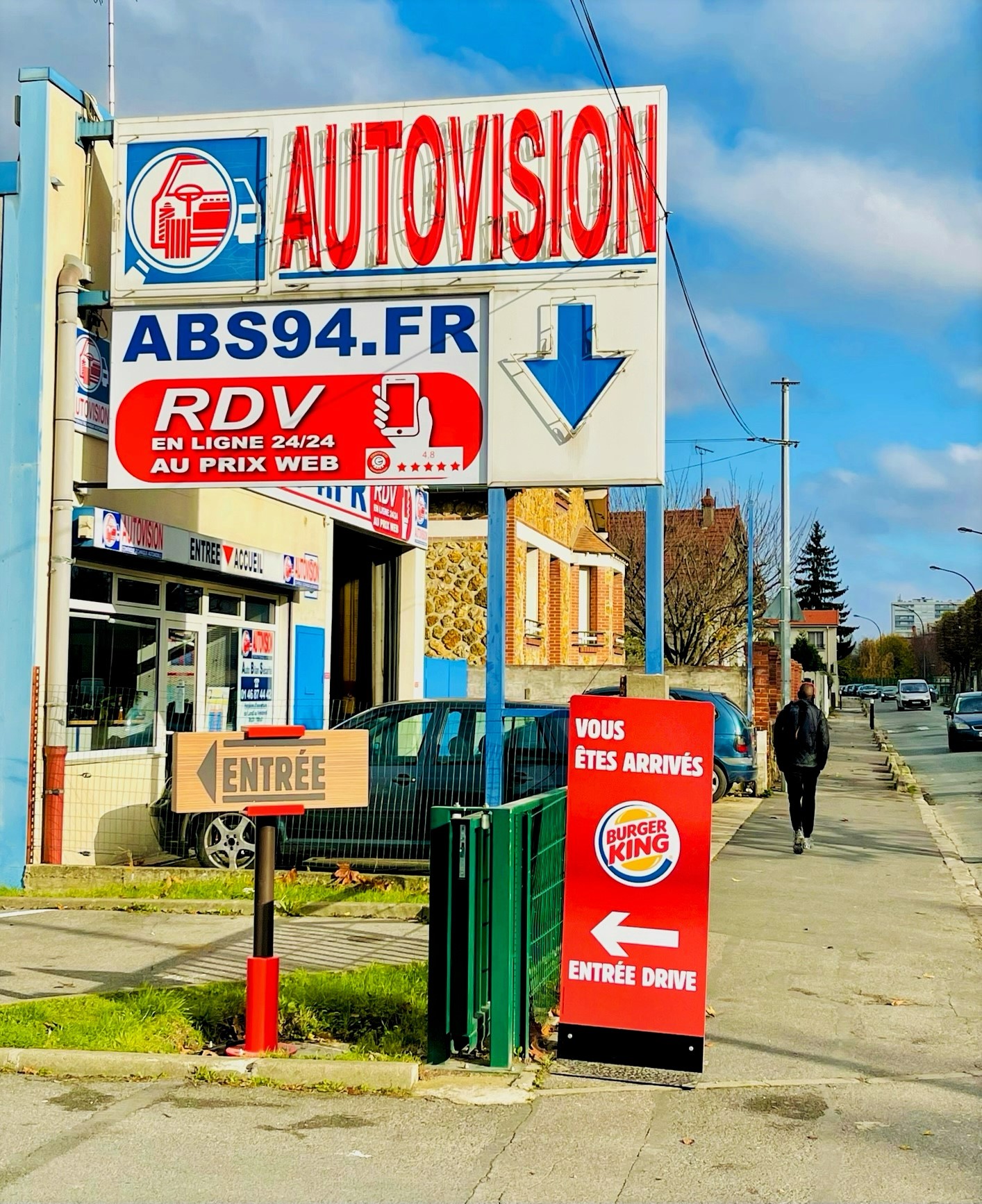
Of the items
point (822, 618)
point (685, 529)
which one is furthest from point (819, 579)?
point (685, 529)

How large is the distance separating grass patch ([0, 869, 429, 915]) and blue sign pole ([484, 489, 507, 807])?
1540mm

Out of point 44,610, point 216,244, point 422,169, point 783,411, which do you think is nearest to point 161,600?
point 44,610

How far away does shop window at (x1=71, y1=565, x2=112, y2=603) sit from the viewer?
11.8 meters

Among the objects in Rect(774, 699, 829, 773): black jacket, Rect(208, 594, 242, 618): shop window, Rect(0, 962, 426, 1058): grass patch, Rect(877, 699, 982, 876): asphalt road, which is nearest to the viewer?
Rect(0, 962, 426, 1058): grass patch

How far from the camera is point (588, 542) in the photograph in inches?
1268

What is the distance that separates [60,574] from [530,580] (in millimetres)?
16788

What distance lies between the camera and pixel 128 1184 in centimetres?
486

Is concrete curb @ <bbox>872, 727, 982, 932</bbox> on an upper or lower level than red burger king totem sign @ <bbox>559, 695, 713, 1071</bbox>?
lower

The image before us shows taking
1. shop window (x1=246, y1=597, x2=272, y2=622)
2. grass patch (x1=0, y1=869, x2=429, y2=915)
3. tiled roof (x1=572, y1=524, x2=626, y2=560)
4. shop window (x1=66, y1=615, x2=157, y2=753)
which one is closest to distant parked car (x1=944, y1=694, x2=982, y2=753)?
tiled roof (x1=572, y1=524, x2=626, y2=560)

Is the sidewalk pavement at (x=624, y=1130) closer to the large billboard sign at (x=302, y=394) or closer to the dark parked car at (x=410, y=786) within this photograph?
the dark parked car at (x=410, y=786)

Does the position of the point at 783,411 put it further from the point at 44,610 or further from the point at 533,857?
the point at 533,857

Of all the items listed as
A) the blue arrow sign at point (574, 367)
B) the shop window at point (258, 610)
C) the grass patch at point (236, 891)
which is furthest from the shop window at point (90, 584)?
the blue arrow sign at point (574, 367)

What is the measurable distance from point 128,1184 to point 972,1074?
388 centimetres

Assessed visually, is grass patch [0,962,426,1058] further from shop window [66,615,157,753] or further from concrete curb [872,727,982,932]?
concrete curb [872,727,982,932]
